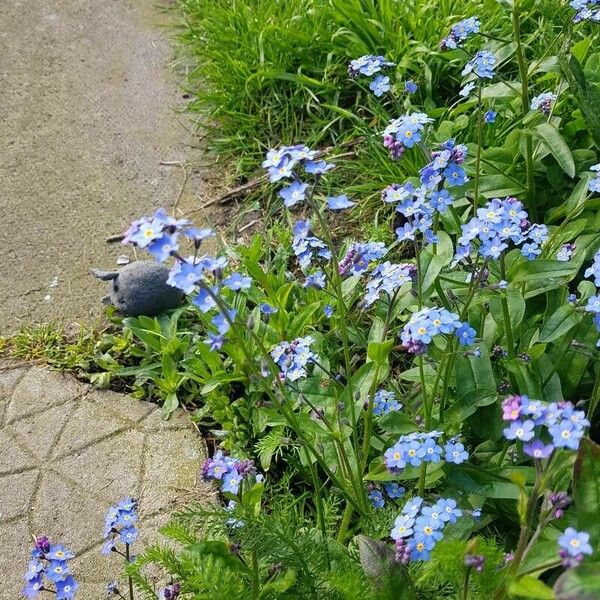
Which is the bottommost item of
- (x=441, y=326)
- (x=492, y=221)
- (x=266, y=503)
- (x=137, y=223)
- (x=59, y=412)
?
(x=266, y=503)

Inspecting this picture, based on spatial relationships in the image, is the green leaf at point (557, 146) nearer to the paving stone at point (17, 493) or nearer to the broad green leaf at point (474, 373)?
the broad green leaf at point (474, 373)

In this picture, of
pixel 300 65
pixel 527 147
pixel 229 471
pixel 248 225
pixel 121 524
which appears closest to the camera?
pixel 229 471

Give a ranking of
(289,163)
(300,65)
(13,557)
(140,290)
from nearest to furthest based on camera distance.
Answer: (289,163) < (13,557) < (140,290) < (300,65)

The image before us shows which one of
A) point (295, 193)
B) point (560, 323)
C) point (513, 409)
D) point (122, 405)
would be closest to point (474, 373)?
point (560, 323)

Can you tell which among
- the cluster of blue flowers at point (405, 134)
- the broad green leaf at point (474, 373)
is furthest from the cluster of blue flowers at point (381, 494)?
the cluster of blue flowers at point (405, 134)

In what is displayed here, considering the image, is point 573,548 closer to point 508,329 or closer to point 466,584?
point 466,584

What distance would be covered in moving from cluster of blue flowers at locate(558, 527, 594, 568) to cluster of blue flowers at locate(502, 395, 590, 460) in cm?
14

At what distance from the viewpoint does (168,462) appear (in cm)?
260

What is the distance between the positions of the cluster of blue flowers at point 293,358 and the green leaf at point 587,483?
636 millimetres

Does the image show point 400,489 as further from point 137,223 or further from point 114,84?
point 114,84

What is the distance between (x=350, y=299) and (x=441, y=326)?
1.03 m

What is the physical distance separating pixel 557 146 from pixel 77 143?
6.85 feet

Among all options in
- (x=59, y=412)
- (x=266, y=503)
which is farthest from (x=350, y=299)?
(x=59, y=412)

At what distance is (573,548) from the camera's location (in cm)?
141
